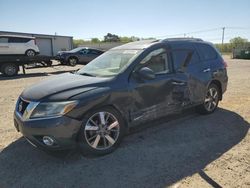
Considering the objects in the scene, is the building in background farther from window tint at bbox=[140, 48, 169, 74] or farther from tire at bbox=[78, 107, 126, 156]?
tire at bbox=[78, 107, 126, 156]

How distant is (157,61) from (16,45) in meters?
16.2

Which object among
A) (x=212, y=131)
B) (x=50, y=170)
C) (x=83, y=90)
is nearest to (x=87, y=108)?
(x=83, y=90)

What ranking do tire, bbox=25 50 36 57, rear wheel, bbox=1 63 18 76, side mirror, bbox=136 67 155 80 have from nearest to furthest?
1. side mirror, bbox=136 67 155 80
2. rear wheel, bbox=1 63 18 76
3. tire, bbox=25 50 36 57

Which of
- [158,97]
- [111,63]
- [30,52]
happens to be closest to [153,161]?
[158,97]

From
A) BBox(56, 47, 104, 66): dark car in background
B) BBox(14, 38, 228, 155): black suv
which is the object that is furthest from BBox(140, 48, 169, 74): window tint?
BBox(56, 47, 104, 66): dark car in background

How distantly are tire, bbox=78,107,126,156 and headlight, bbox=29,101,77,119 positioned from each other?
0.31 meters

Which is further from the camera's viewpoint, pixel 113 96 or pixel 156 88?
pixel 156 88

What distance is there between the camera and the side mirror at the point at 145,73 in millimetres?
4491

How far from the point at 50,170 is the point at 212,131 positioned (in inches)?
120

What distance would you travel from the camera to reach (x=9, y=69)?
52.1 feet

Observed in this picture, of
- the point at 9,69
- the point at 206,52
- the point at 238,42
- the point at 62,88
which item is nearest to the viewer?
the point at 62,88

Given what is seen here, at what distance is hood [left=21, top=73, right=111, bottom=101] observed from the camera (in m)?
3.96

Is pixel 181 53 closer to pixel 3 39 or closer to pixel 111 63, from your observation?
pixel 111 63

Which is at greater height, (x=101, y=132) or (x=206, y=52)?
(x=206, y=52)
